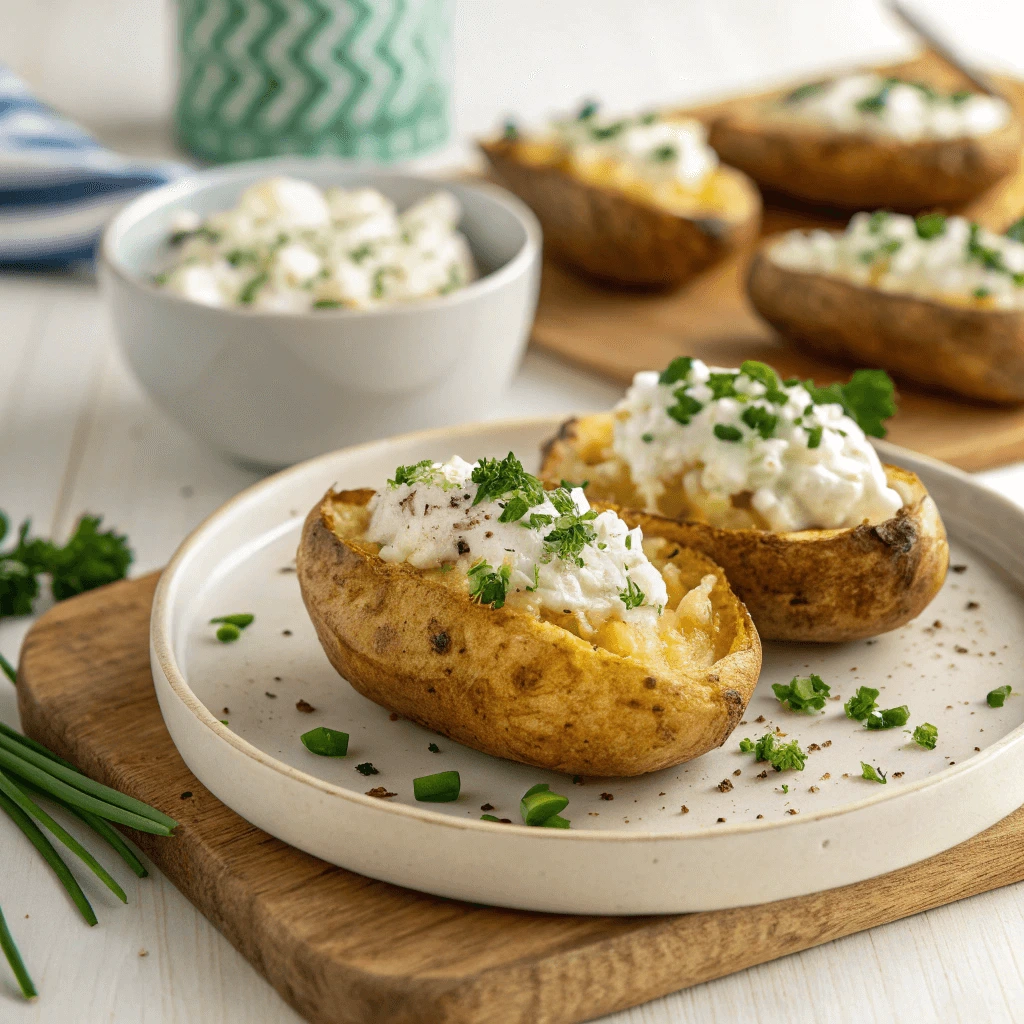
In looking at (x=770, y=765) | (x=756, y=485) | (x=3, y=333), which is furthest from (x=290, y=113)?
(x=770, y=765)

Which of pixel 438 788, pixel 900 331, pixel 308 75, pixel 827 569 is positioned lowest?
pixel 308 75

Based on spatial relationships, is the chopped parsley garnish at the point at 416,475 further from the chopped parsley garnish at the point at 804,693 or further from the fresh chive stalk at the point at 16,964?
the fresh chive stalk at the point at 16,964

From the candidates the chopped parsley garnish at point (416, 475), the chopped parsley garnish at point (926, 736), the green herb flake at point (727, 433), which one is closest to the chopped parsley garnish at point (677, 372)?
the green herb flake at point (727, 433)

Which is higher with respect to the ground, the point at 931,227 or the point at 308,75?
the point at 931,227

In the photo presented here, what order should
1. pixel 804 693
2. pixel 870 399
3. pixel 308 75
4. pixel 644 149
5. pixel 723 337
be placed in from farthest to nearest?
pixel 308 75
pixel 644 149
pixel 723 337
pixel 870 399
pixel 804 693

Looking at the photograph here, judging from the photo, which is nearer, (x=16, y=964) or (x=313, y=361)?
(x=16, y=964)

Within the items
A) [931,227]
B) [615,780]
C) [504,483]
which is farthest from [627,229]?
[615,780]

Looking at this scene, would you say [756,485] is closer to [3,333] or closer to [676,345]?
[676,345]

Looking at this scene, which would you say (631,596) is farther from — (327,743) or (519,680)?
(327,743)
